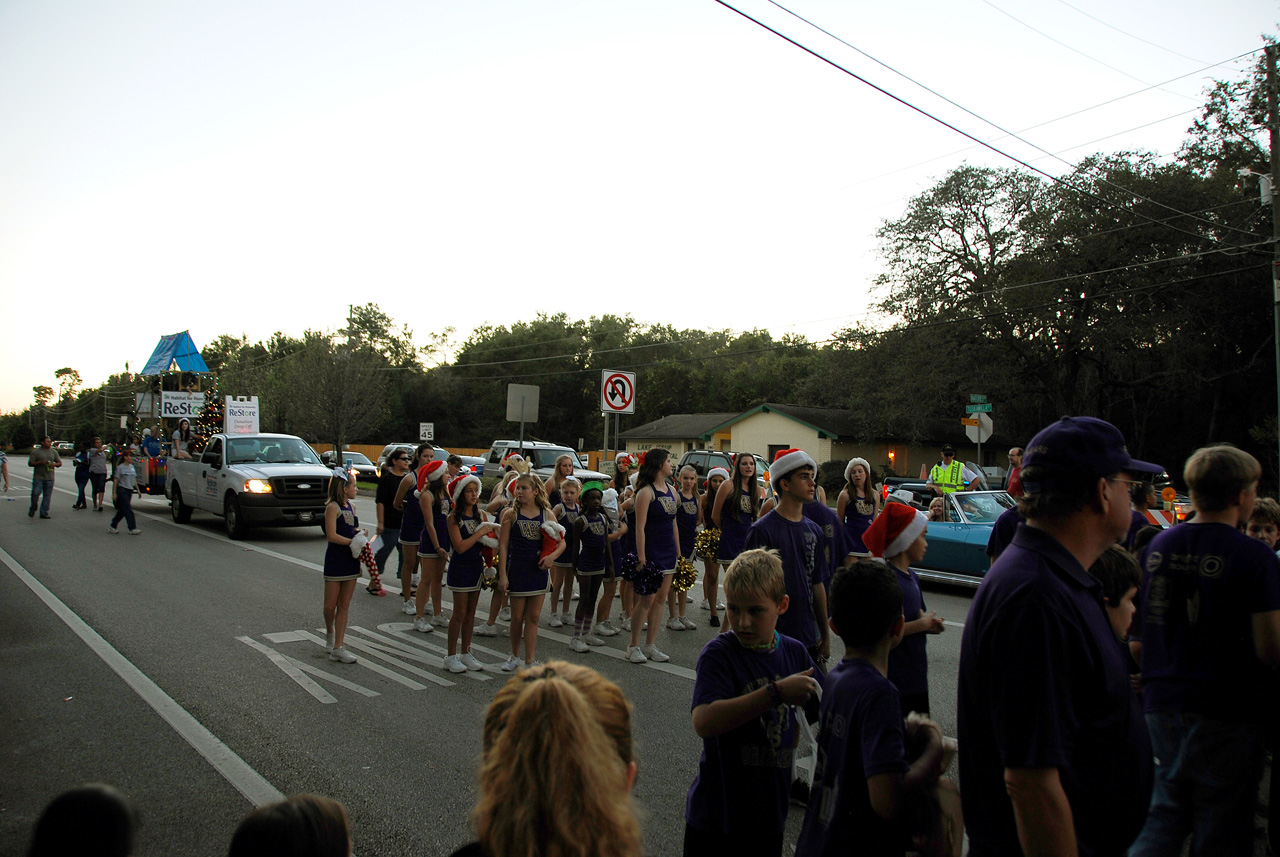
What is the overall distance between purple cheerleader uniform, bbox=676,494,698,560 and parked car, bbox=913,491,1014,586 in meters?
4.13

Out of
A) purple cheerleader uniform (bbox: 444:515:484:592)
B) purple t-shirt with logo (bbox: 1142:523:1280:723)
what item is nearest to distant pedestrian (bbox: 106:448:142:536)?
purple cheerleader uniform (bbox: 444:515:484:592)

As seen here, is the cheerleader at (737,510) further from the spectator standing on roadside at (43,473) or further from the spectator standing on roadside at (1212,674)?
the spectator standing on roadside at (43,473)

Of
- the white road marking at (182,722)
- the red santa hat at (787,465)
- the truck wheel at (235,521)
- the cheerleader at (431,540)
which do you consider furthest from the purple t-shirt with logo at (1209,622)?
the truck wheel at (235,521)

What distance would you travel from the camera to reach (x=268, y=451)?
16641mm

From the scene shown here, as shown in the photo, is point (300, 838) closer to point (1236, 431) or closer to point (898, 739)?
point (898, 739)

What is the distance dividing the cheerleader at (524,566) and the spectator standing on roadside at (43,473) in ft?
→ 53.1

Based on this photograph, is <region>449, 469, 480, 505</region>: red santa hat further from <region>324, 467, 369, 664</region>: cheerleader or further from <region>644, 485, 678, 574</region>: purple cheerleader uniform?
<region>644, 485, 678, 574</region>: purple cheerleader uniform

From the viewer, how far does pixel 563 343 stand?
72000 mm

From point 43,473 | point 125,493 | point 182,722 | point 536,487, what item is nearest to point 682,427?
point 43,473

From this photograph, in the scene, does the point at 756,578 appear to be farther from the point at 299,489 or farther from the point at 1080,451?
the point at 299,489

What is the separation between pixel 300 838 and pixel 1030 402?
44.1 metres

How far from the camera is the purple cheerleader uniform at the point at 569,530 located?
809cm

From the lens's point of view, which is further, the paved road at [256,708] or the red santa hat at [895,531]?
the paved road at [256,708]

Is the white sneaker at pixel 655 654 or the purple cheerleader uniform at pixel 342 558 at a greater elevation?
the purple cheerleader uniform at pixel 342 558
